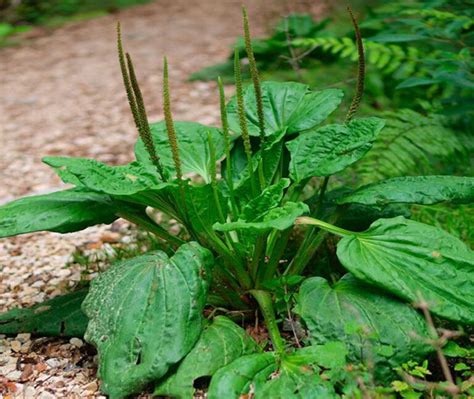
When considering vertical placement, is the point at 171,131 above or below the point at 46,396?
above

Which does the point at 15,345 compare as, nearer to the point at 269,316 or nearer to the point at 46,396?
the point at 46,396

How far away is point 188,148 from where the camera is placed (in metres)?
2.76

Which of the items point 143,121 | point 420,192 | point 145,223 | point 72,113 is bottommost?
point 72,113

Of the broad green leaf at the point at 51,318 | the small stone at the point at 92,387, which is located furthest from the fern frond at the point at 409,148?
the small stone at the point at 92,387

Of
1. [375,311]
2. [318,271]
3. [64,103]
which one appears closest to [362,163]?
[318,271]

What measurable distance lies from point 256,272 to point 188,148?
613 mm

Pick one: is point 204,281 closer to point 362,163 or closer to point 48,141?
point 362,163

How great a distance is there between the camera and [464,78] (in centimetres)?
303

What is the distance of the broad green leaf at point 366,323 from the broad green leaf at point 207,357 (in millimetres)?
215

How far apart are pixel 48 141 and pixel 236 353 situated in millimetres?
2990

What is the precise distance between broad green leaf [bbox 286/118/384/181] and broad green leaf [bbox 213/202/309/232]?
28 cm

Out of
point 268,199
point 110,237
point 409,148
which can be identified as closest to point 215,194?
point 268,199

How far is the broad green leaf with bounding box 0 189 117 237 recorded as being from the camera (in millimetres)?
2324

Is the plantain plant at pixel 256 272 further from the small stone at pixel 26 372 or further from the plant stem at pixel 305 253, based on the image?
the small stone at pixel 26 372
